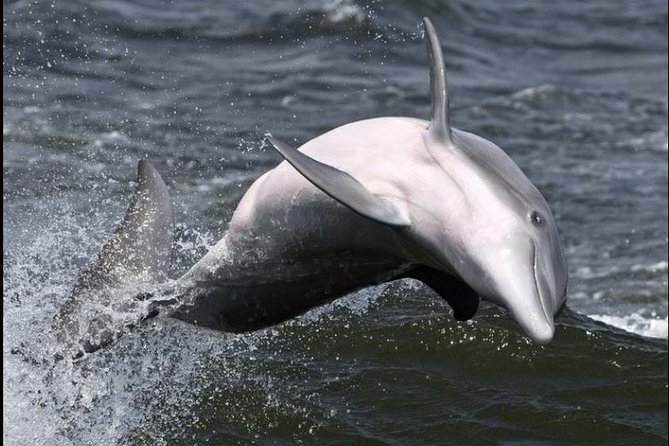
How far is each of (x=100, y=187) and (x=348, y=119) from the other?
16.5 feet

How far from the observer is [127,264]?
8.13 metres

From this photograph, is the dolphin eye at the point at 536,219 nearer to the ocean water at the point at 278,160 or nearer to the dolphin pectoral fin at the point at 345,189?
the dolphin pectoral fin at the point at 345,189

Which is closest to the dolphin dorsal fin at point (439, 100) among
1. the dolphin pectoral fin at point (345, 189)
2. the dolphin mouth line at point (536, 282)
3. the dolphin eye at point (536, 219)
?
the dolphin pectoral fin at point (345, 189)

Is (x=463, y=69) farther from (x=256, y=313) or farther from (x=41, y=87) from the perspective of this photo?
(x=256, y=313)

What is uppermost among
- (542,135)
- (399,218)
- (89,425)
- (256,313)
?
(399,218)

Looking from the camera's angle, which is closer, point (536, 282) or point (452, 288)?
point (536, 282)

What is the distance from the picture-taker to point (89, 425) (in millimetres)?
8156

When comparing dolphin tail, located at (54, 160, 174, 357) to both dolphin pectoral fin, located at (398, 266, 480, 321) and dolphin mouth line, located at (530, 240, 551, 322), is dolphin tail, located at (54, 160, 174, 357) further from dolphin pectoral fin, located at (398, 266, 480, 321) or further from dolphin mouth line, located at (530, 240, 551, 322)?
dolphin mouth line, located at (530, 240, 551, 322)

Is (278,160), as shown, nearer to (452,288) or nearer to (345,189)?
(452,288)

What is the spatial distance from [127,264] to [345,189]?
200 cm

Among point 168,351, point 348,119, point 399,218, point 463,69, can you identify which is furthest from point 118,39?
point 399,218

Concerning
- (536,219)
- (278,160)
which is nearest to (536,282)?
(536,219)

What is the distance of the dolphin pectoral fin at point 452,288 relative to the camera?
23.6ft

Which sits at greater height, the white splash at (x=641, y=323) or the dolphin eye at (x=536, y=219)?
the dolphin eye at (x=536, y=219)
